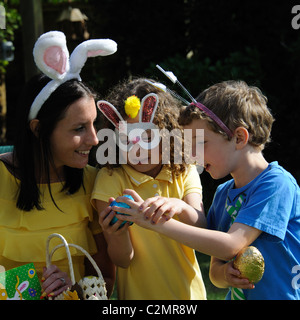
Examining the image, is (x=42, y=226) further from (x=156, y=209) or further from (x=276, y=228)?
(x=276, y=228)

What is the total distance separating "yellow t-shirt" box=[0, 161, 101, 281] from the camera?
2.36 m

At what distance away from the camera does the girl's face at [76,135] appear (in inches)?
93.8

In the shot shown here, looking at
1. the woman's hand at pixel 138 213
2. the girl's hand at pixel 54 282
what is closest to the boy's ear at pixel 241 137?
the woman's hand at pixel 138 213

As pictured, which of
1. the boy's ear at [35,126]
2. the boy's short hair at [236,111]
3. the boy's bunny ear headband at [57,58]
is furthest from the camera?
the boy's ear at [35,126]

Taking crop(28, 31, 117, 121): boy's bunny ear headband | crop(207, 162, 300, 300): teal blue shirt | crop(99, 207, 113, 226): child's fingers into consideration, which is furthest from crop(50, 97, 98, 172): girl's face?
crop(207, 162, 300, 300): teal blue shirt

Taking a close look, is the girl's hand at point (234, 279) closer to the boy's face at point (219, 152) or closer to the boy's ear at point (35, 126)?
the boy's face at point (219, 152)

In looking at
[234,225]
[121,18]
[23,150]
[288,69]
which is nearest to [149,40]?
[121,18]

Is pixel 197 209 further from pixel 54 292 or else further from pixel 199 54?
pixel 199 54

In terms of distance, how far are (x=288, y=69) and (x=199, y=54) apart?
1.16 metres

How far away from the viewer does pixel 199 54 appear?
652cm

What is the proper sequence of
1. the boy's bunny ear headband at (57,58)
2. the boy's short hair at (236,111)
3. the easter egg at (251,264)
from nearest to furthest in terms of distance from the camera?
the easter egg at (251,264) < the boy's short hair at (236,111) < the boy's bunny ear headband at (57,58)

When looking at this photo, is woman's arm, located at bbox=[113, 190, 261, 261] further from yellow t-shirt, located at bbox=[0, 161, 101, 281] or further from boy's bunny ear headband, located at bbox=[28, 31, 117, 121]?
boy's bunny ear headband, located at bbox=[28, 31, 117, 121]

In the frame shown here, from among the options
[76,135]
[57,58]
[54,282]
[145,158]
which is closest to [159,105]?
[145,158]

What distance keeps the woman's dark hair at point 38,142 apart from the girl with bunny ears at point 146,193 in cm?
15
